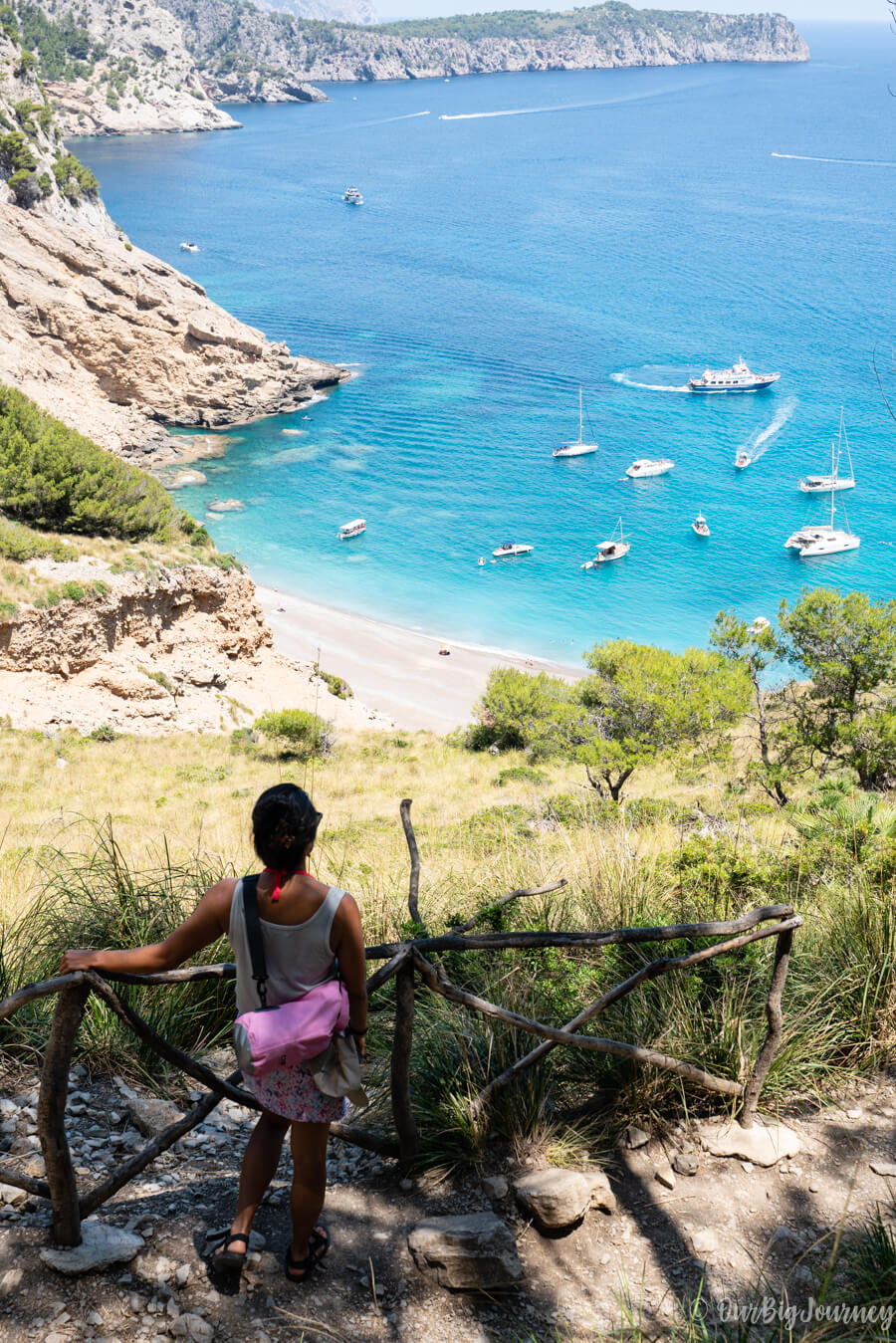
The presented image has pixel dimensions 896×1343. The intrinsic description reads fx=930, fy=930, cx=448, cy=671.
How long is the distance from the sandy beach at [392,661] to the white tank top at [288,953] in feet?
94.1

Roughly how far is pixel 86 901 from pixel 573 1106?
2709 mm

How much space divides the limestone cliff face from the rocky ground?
16809 cm

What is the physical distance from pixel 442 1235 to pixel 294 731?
21.4 m

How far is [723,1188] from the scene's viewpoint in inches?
136

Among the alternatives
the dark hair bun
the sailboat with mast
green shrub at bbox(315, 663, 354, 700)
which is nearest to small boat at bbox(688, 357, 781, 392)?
the sailboat with mast

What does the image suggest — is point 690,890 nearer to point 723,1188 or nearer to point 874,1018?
point 874,1018

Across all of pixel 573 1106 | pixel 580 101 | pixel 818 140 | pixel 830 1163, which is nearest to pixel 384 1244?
pixel 573 1106

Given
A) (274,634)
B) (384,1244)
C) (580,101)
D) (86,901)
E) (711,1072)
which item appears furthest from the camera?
(580,101)

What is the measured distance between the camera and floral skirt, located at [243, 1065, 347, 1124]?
2.90 meters

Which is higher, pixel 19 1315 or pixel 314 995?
pixel 314 995

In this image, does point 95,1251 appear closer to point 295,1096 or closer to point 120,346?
point 295,1096

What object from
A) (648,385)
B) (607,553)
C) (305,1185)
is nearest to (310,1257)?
(305,1185)

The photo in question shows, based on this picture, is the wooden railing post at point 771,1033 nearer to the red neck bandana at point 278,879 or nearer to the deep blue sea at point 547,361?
the red neck bandana at point 278,879

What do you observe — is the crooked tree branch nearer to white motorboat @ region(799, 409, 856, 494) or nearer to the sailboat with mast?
the sailboat with mast
